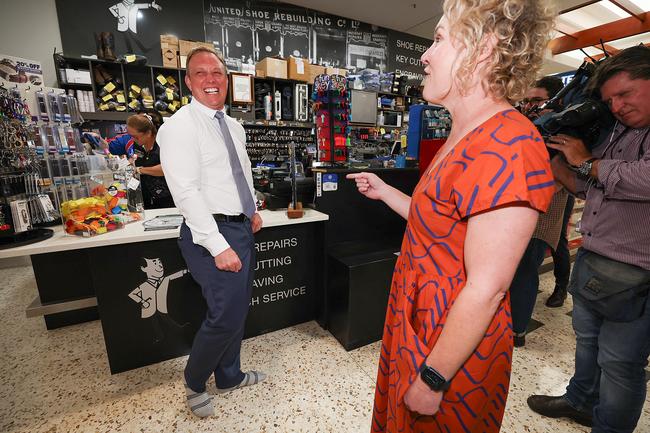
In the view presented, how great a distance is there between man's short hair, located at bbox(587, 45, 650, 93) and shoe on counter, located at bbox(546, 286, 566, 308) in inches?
91.9

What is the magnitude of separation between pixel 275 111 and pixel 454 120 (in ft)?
15.5

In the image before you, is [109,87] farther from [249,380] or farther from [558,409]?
[558,409]

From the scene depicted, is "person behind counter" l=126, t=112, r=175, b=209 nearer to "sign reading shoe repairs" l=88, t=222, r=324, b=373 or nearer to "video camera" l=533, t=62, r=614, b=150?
"sign reading shoe repairs" l=88, t=222, r=324, b=373

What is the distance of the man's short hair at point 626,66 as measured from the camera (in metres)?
1.13

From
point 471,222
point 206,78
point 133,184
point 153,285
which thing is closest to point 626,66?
point 471,222

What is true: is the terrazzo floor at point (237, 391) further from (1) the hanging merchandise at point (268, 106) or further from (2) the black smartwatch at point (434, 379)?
(1) the hanging merchandise at point (268, 106)

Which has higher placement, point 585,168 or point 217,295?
point 585,168

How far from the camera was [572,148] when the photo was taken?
132 cm

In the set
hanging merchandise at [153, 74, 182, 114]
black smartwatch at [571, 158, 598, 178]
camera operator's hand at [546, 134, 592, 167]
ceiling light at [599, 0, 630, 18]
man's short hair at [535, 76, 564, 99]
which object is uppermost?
ceiling light at [599, 0, 630, 18]

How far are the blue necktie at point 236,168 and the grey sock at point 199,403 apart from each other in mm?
1011

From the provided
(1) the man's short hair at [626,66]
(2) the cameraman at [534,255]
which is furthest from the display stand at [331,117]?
(1) the man's short hair at [626,66]

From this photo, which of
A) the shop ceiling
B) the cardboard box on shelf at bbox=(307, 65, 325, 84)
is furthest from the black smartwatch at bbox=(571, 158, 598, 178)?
the shop ceiling

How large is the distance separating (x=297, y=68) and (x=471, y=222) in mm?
5079

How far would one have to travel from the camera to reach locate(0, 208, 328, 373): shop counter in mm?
1832
